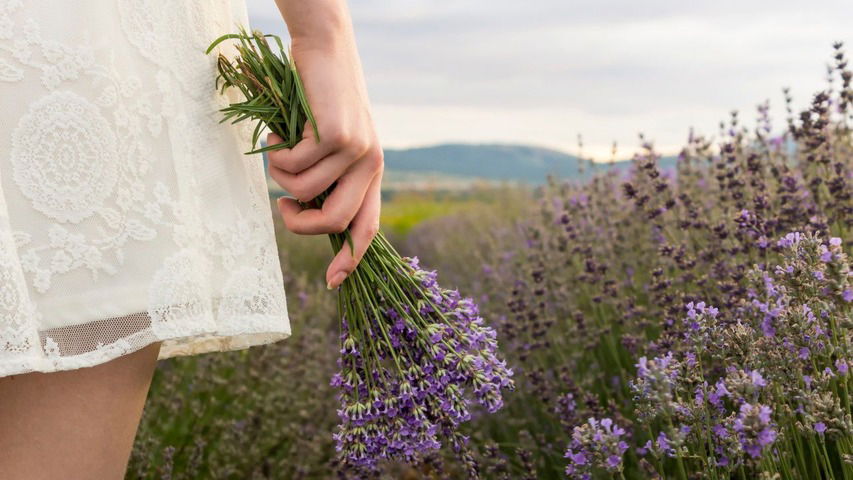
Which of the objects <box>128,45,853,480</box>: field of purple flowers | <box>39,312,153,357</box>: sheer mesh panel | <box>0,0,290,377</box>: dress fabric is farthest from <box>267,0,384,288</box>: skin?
<box>128,45,853,480</box>: field of purple flowers

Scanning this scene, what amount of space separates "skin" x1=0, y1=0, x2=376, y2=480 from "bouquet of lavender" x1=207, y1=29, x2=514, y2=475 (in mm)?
83

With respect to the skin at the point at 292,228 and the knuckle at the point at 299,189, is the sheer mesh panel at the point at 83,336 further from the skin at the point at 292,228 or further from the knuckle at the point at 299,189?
the knuckle at the point at 299,189

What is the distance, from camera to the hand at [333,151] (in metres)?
1.39

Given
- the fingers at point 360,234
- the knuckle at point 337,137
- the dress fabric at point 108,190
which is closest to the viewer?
the dress fabric at point 108,190

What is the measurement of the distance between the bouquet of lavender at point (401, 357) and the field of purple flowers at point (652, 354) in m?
0.15

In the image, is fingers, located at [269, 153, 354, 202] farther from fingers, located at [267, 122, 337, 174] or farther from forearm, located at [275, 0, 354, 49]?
forearm, located at [275, 0, 354, 49]

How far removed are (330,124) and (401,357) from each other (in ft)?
1.61

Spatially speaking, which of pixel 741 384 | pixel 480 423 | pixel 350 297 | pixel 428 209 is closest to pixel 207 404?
pixel 480 423

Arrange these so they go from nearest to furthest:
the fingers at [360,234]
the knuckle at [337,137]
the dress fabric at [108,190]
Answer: the dress fabric at [108,190]
the knuckle at [337,137]
the fingers at [360,234]

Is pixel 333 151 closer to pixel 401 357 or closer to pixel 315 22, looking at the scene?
pixel 315 22

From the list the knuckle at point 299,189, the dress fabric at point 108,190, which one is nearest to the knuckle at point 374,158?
the knuckle at point 299,189

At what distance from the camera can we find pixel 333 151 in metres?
1.41

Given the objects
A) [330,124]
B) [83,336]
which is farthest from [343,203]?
[83,336]

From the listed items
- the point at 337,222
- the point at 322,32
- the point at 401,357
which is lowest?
the point at 401,357
